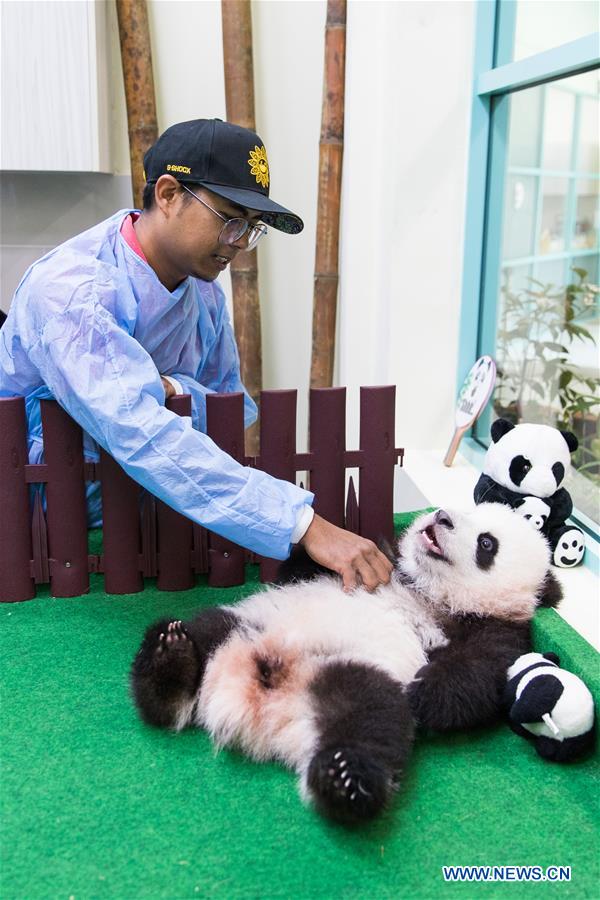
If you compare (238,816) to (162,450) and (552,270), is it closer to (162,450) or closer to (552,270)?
(162,450)

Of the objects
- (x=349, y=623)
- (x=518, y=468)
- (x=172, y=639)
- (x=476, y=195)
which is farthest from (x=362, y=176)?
(x=172, y=639)

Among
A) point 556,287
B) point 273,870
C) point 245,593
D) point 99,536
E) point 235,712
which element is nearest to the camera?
point 273,870

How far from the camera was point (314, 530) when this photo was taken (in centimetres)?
146

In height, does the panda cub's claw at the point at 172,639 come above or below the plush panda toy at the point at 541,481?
below

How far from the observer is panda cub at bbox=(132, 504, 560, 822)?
43.5 inches

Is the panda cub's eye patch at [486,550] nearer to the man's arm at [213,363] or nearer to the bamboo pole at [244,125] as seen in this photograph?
the man's arm at [213,363]

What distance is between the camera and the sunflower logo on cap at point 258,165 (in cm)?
158

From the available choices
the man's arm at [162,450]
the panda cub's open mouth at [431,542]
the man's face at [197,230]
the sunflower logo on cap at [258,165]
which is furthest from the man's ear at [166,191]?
the panda cub's open mouth at [431,542]

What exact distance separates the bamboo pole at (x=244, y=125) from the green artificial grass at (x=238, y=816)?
145 cm

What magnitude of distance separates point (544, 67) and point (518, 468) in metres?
1.09

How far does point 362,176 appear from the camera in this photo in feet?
8.93

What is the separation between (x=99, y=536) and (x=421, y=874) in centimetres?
133

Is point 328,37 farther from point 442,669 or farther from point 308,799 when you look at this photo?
point 308,799

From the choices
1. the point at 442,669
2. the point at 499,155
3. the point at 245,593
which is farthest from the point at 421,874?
the point at 499,155
